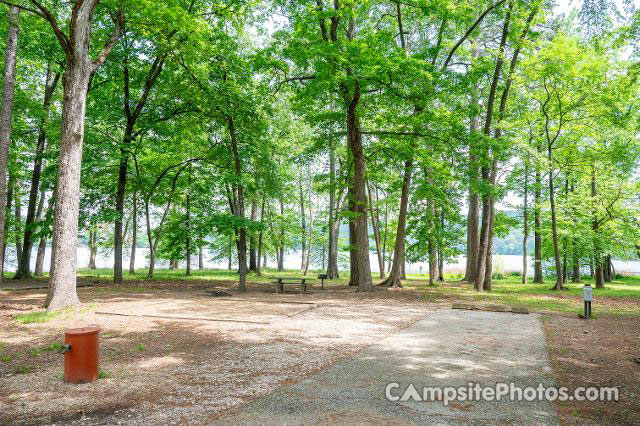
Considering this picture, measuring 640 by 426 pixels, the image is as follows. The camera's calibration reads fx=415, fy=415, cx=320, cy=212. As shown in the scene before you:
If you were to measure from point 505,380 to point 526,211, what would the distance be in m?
23.0

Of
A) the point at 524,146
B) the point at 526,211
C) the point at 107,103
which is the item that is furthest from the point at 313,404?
the point at 526,211

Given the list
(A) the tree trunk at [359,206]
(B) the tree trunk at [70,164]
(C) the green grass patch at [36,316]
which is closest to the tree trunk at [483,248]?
(A) the tree trunk at [359,206]

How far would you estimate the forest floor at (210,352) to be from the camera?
4176mm

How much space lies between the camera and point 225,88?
14500 mm

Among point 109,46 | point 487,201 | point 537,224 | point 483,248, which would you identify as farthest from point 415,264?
point 109,46

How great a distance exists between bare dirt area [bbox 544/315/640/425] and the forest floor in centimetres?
2

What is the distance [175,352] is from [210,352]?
0.54 m

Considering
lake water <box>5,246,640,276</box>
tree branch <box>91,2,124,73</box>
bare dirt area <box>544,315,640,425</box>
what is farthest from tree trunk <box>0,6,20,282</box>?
bare dirt area <box>544,315,640,425</box>

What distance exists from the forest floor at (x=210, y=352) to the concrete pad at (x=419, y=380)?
27 cm

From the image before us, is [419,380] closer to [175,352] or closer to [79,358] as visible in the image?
[175,352]

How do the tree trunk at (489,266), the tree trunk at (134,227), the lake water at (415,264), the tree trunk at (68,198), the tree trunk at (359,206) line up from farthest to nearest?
1. the lake water at (415,264)
2. the tree trunk at (134,227)
3. the tree trunk at (489,266)
4. the tree trunk at (359,206)
5. the tree trunk at (68,198)

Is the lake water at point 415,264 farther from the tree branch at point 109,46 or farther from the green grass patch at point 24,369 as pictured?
the green grass patch at point 24,369

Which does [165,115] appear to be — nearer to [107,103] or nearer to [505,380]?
[107,103]

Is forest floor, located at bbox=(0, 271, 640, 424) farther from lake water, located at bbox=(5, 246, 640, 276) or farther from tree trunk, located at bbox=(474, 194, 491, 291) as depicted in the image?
lake water, located at bbox=(5, 246, 640, 276)
